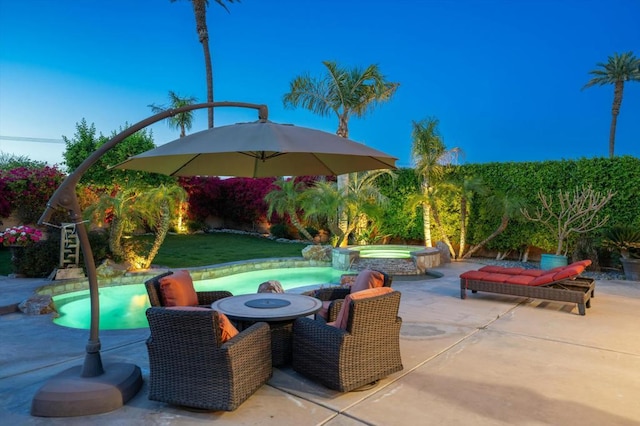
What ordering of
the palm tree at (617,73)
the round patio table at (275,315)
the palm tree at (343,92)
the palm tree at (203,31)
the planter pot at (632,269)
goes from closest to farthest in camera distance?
the round patio table at (275,315) < the planter pot at (632,269) < the palm tree at (343,92) < the palm tree at (203,31) < the palm tree at (617,73)

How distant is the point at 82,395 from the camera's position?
321 cm

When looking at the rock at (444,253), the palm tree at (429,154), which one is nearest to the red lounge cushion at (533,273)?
the rock at (444,253)

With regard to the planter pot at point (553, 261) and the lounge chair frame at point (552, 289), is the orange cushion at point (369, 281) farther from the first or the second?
the planter pot at point (553, 261)

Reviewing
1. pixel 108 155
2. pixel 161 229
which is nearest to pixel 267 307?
pixel 161 229

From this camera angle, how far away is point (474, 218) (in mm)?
12898

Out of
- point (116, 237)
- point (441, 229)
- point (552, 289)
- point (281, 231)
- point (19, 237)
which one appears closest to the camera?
point (552, 289)

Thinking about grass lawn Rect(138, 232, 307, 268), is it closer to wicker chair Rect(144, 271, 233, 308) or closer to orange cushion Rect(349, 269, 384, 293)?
wicker chair Rect(144, 271, 233, 308)

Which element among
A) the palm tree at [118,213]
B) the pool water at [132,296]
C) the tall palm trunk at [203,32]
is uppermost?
the tall palm trunk at [203,32]

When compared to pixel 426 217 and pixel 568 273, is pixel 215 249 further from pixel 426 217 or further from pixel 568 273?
pixel 568 273

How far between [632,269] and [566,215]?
234cm

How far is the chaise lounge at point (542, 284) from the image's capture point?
20.9 ft

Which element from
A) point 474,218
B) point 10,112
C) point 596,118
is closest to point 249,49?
point 10,112

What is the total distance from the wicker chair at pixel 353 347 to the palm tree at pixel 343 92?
9084mm

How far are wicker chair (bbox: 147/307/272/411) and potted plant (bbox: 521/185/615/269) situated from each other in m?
9.10
